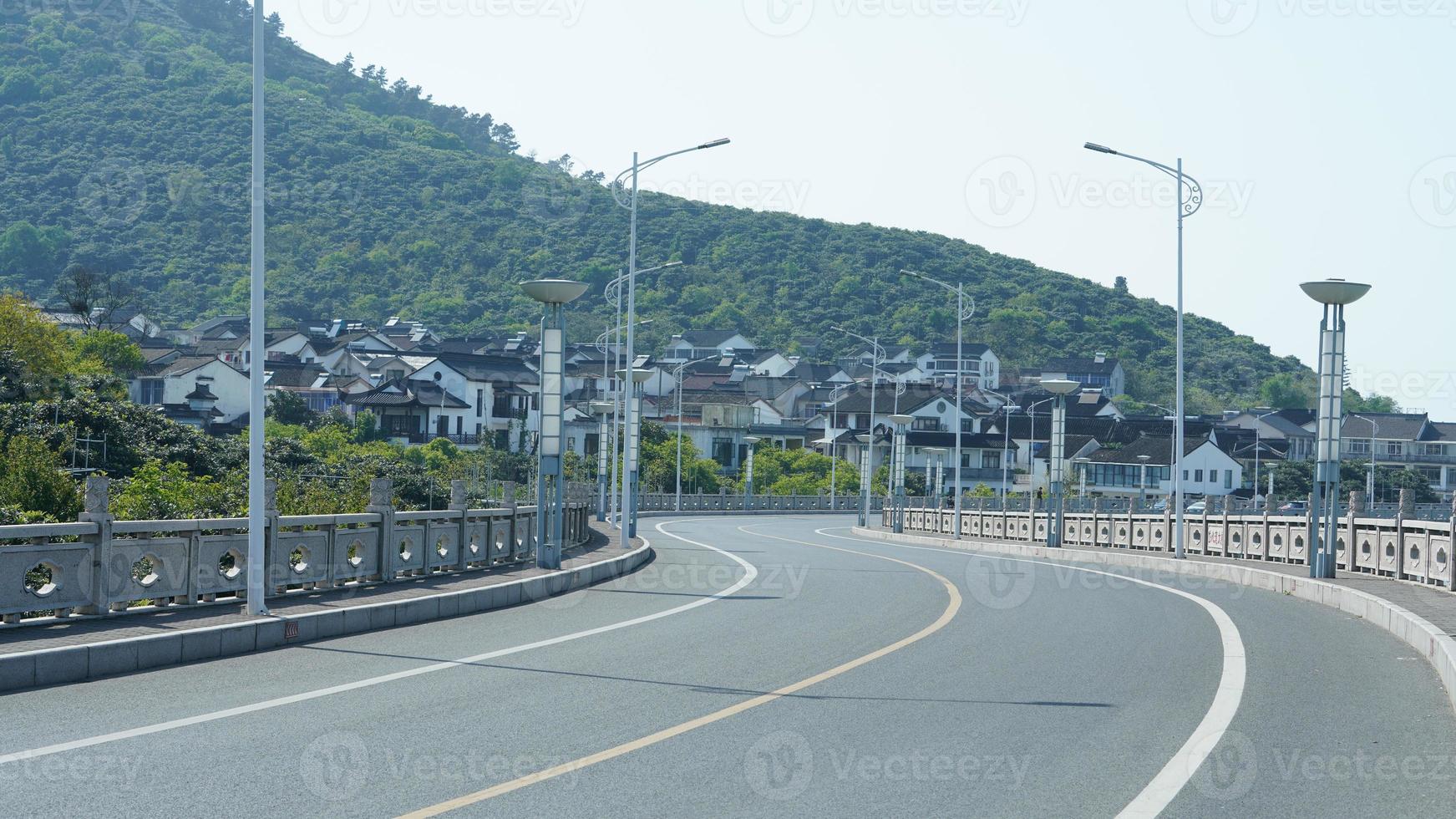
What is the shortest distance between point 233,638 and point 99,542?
1.55 m

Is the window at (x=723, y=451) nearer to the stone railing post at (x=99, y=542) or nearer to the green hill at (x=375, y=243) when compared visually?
the green hill at (x=375, y=243)

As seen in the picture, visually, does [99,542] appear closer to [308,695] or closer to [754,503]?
[308,695]

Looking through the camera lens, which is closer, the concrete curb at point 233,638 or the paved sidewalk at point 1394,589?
the concrete curb at point 233,638

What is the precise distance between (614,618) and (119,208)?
149 m

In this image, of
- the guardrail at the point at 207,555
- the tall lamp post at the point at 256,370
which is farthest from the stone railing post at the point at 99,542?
the tall lamp post at the point at 256,370

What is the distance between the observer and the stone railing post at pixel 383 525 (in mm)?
18172

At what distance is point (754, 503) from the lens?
8369 cm

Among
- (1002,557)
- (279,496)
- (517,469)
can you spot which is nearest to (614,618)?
(279,496)

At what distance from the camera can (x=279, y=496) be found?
86.4 feet

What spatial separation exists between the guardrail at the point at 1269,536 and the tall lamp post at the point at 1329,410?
39 centimetres

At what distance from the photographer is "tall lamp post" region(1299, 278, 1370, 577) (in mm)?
22531

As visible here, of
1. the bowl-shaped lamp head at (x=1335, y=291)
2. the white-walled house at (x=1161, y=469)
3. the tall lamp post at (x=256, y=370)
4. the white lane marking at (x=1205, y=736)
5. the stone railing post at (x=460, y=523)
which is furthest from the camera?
the white-walled house at (x=1161, y=469)

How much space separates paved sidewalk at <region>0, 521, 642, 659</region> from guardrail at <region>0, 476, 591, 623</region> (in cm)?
16

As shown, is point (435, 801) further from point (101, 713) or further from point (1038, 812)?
point (101, 713)
